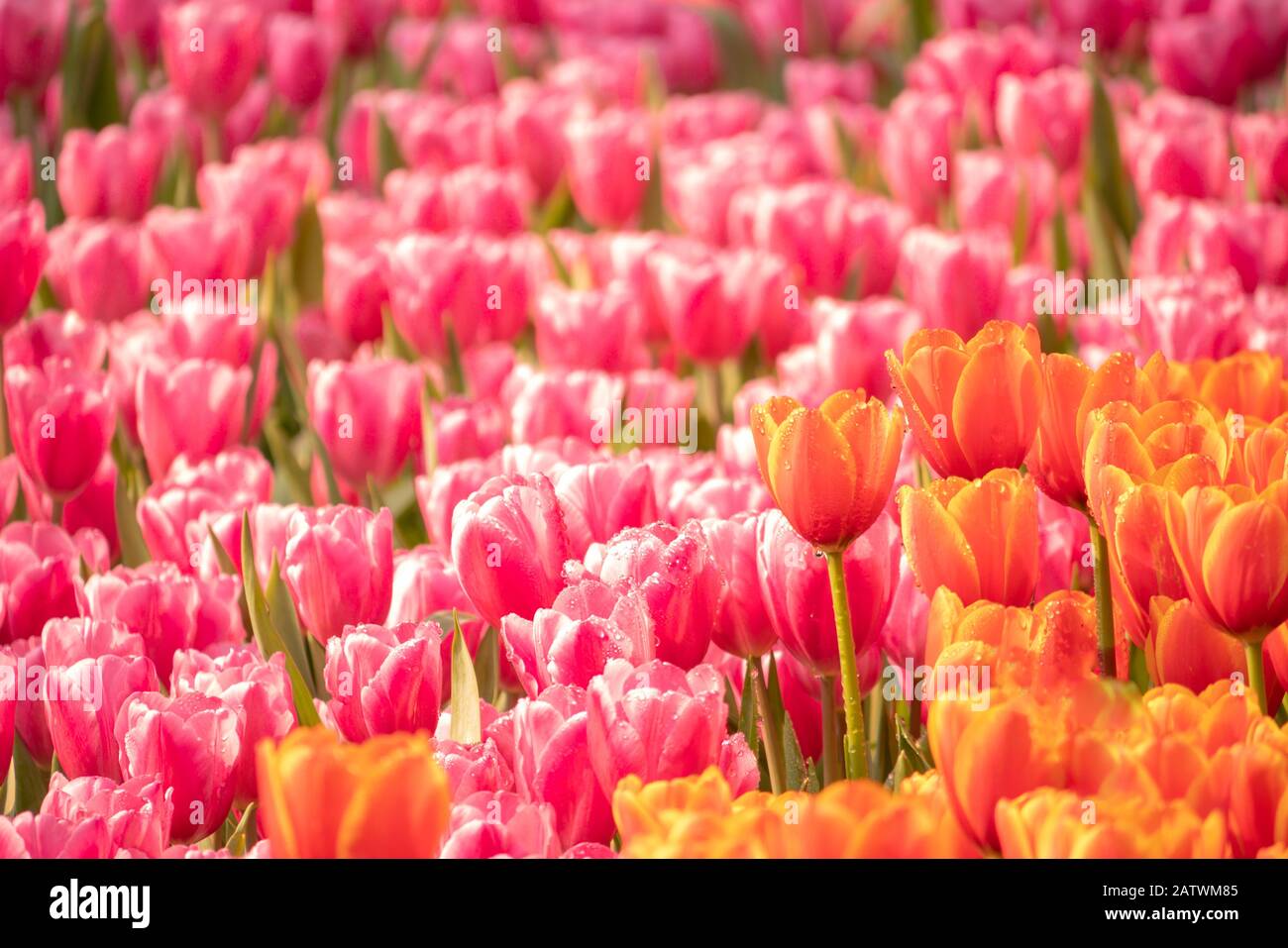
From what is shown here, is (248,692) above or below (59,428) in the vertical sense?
below

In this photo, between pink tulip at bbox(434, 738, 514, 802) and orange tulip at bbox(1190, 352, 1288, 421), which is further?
orange tulip at bbox(1190, 352, 1288, 421)

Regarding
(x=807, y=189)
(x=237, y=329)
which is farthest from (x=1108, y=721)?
(x=807, y=189)

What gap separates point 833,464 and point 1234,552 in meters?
0.22

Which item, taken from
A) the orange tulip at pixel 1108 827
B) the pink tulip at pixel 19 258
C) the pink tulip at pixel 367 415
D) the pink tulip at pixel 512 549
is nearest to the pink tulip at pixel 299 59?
the pink tulip at pixel 19 258

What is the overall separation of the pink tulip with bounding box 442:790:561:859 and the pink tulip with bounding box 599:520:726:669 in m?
0.16

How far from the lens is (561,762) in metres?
0.90

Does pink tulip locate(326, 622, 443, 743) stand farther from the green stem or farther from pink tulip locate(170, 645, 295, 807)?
the green stem

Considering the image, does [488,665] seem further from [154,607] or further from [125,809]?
[125,809]

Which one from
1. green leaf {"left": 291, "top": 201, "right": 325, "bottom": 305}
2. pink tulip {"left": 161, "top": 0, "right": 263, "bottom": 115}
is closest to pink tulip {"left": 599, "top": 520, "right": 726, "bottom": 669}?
green leaf {"left": 291, "top": 201, "right": 325, "bottom": 305}

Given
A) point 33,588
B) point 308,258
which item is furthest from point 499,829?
point 308,258

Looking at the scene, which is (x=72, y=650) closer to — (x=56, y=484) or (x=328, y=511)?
(x=328, y=511)

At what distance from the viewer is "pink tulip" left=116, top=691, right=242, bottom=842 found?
0.97 metres

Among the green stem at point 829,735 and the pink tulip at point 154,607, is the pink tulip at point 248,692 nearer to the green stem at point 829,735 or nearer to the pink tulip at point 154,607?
the pink tulip at point 154,607
